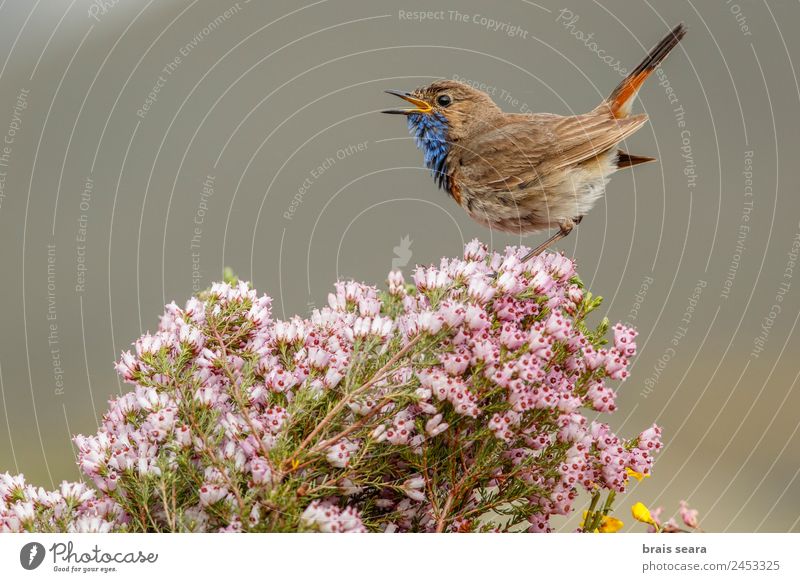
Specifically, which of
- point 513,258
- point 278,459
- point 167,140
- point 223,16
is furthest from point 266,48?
point 278,459

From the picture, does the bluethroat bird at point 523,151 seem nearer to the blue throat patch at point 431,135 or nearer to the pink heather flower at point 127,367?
the blue throat patch at point 431,135

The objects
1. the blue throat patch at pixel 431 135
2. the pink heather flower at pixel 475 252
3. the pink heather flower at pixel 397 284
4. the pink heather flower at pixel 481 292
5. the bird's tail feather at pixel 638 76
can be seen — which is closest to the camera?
the pink heather flower at pixel 481 292

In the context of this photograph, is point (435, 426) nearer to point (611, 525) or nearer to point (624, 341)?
point (624, 341)

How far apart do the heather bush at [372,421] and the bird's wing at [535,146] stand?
135cm

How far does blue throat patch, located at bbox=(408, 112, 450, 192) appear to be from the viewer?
368cm

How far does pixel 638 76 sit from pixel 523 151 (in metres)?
0.61

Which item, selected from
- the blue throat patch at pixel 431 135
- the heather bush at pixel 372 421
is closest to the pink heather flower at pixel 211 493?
the heather bush at pixel 372 421

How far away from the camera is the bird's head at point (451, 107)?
368 centimetres

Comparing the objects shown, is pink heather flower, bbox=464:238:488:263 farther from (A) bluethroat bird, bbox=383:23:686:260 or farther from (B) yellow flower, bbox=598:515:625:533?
(A) bluethroat bird, bbox=383:23:686:260

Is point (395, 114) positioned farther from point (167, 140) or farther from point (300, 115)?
point (167, 140)

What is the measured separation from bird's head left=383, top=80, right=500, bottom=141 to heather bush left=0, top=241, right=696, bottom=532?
5.58ft

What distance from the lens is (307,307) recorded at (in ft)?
9.50
